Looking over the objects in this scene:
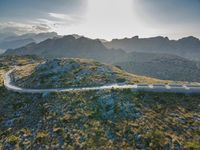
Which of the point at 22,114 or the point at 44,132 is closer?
the point at 44,132

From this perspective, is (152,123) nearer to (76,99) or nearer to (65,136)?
(65,136)

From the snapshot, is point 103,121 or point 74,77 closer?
point 103,121

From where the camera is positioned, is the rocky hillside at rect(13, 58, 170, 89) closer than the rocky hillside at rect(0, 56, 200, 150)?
No

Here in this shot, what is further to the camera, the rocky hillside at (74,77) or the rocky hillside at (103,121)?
the rocky hillside at (74,77)

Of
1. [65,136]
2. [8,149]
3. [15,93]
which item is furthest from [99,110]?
[15,93]

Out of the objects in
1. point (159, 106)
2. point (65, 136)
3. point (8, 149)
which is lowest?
point (8, 149)

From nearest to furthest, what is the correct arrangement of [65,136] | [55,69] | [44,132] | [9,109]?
[65,136], [44,132], [9,109], [55,69]

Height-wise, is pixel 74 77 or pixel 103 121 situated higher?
Result: pixel 74 77

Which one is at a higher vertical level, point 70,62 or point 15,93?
point 70,62
